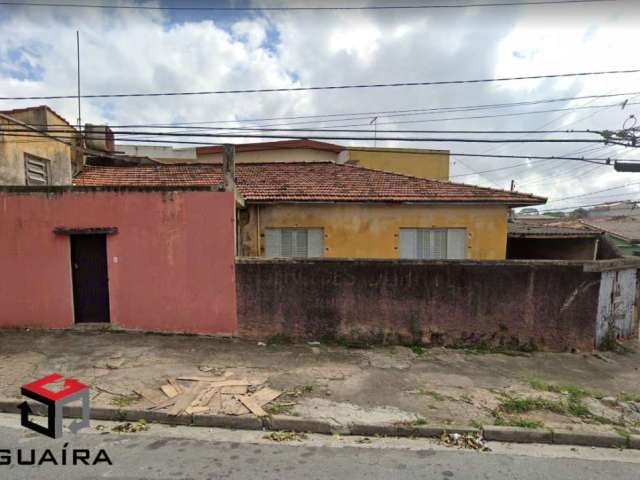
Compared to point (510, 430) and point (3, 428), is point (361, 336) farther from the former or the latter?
point (3, 428)

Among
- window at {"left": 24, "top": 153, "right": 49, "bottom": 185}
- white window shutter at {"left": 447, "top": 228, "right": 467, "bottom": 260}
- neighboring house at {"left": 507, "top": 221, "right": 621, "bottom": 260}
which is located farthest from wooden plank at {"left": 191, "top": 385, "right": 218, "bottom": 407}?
neighboring house at {"left": 507, "top": 221, "right": 621, "bottom": 260}

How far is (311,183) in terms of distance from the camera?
11859 mm

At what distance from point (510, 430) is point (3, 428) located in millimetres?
5969

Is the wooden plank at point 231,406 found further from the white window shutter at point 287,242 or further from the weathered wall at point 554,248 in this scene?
the weathered wall at point 554,248

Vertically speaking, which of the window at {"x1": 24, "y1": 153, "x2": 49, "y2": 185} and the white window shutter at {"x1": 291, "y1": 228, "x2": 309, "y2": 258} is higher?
the window at {"x1": 24, "y1": 153, "x2": 49, "y2": 185}

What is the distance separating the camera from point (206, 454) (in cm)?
382

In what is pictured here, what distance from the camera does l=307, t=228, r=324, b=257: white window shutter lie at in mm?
11307

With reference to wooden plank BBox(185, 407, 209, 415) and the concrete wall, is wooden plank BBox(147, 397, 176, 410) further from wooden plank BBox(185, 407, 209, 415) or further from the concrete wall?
the concrete wall

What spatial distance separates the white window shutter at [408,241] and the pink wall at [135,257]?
6.00 meters

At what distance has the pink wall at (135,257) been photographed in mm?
7590

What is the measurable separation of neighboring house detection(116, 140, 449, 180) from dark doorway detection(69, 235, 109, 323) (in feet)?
34.5

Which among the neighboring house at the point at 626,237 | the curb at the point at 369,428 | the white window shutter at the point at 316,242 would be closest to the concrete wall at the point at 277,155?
the white window shutter at the point at 316,242

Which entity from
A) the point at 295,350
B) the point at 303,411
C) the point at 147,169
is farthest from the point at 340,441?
the point at 147,169

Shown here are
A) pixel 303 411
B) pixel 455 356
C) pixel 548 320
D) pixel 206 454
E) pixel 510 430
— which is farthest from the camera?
pixel 548 320
